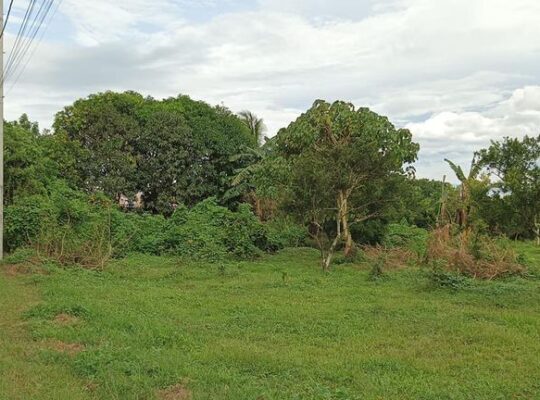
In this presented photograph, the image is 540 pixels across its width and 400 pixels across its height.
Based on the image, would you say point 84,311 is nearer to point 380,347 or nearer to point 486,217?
point 380,347

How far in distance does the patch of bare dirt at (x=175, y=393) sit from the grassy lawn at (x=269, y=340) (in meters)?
0.02

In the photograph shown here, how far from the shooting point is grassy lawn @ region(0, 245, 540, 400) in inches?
247

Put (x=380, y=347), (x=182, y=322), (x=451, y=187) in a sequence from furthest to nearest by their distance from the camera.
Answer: (x=451, y=187) < (x=182, y=322) < (x=380, y=347)

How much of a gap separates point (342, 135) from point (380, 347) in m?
14.5

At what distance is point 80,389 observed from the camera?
20.2ft

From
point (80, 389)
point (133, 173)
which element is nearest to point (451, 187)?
point (133, 173)

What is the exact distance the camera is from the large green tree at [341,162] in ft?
58.5

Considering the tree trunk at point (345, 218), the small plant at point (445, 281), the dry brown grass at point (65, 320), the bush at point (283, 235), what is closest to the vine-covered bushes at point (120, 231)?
the bush at point (283, 235)

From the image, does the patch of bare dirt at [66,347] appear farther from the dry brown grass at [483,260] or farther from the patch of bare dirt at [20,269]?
the dry brown grass at [483,260]

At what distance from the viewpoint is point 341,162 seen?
18078 mm

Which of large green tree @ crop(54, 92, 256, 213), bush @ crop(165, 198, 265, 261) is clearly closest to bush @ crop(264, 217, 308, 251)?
bush @ crop(165, 198, 265, 261)

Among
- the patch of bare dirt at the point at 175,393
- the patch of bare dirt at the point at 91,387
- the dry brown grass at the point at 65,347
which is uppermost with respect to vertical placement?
the patch of bare dirt at the point at 175,393

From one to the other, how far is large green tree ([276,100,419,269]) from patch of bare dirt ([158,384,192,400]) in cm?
1172

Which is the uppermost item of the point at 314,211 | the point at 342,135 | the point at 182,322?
the point at 342,135
